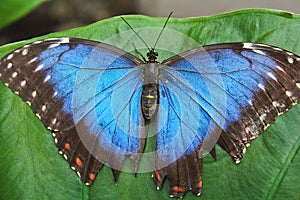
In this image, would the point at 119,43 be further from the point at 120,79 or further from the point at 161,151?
the point at 161,151

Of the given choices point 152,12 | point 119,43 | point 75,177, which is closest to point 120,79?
point 119,43

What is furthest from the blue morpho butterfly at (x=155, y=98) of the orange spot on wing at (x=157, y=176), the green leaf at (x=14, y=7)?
the green leaf at (x=14, y=7)

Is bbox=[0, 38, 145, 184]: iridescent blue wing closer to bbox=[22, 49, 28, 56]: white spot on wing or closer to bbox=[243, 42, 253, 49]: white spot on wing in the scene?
bbox=[22, 49, 28, 56]: white spot on wing

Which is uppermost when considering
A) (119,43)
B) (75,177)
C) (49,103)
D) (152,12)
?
(152,12)

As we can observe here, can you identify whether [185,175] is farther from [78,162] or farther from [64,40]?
[64,40]

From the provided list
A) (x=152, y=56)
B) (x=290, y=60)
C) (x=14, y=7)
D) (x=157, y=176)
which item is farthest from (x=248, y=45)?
(x=14, y=7)

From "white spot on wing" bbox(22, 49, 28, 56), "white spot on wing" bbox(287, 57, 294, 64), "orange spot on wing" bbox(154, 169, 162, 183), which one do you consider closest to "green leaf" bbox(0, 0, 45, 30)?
"white spot on wing" bbox(22, 49, 28, 56)
